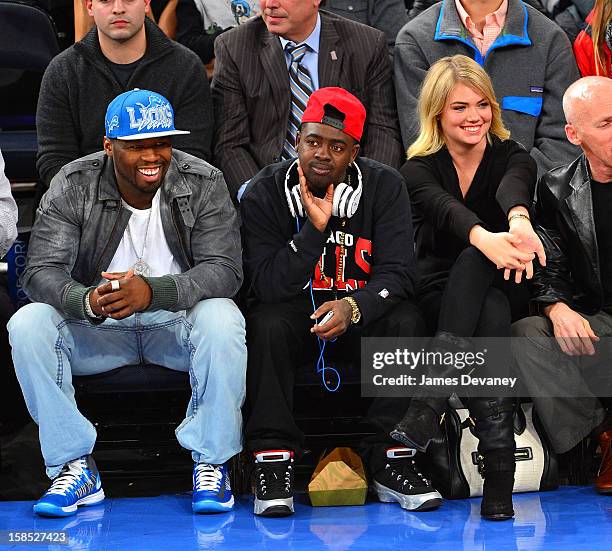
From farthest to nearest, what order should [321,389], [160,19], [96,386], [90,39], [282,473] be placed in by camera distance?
1. [160,19]
2. [90,39]
3. [321,389]
4. [96,386]
5. [282,473]

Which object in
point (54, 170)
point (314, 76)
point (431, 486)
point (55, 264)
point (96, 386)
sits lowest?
point (431, 486)

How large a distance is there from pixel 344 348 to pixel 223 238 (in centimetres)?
55

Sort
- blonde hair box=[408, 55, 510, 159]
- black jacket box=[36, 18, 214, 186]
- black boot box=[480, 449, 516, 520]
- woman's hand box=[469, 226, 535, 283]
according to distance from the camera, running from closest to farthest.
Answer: black boot box=[480, 449, 516, 520], woman's hand box=[469, 226, 535, 283], blonde hair box=[408, 55, 510, 159], black jacket box=[36, 18, 214, 186]

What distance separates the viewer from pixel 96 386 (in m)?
3.97

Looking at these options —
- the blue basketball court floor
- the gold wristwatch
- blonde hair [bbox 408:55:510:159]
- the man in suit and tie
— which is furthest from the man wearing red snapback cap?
the man in suit and tie

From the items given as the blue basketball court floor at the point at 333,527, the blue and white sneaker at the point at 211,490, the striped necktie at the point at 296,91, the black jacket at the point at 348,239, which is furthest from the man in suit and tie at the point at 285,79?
the blue basketball court floor at the point at 333,527

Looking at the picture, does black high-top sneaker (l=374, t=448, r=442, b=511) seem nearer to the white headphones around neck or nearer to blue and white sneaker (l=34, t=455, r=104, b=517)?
the white headphones around neck

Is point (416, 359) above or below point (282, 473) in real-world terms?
above

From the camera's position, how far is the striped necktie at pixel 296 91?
4.66m

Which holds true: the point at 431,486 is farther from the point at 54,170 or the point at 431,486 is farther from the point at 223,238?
the point at 54,170

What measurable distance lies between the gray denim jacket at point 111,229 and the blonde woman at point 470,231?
711mm

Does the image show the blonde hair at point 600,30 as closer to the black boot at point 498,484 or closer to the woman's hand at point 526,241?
the woman's hand at point 526,241

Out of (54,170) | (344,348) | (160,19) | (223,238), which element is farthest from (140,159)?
(160,19)

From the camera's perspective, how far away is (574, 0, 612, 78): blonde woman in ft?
15.8
